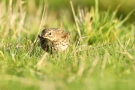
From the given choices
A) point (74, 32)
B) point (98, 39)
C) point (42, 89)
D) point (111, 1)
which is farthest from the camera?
point (111, 1)

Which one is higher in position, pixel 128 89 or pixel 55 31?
pixel 55 31

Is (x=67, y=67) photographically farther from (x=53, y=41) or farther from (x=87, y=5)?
(x=87, y=5)

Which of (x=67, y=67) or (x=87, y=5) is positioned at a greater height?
(x=87, y=5)

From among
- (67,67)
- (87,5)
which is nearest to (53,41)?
(67,67)

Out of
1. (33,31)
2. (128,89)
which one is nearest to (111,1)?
(33,31)

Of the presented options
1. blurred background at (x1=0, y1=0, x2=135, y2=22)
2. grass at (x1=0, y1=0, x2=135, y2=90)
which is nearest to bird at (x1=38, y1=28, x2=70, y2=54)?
grass at (x1=0, y1=0, x2=135, y2=90)

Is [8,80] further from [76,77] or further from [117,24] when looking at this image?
[117,24]

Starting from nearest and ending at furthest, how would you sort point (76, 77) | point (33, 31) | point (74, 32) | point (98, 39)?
point (76, 77)
point (98, 39)
point (74, 32)
point (33, 31)

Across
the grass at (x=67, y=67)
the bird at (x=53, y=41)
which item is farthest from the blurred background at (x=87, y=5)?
the bird at (x=53, y=41)

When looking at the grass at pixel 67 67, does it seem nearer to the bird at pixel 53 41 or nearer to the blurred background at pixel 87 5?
the bird at pixel 53 41
